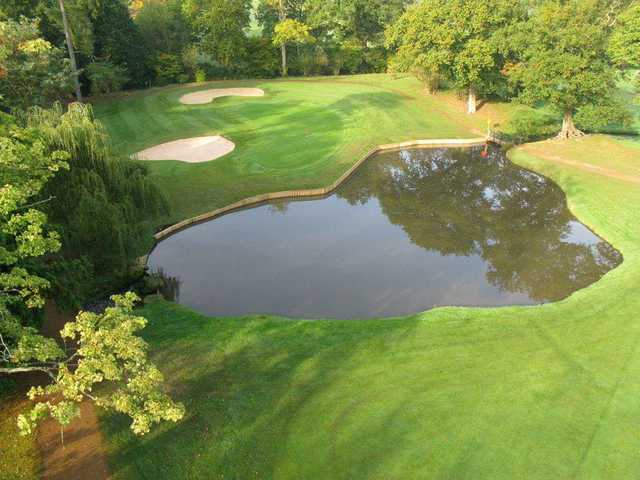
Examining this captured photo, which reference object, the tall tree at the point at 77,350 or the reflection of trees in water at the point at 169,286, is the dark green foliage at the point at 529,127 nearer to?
the reflection of trees in water at the point at 169,286

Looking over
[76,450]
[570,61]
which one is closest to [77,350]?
[76,450]

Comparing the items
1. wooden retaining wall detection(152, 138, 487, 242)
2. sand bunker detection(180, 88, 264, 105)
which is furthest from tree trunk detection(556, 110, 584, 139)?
sand bunker detection(180, 88, 264, 105)

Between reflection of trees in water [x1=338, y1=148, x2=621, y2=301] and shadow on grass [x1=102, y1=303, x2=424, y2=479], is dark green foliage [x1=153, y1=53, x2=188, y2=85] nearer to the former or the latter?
reflection of trees in water [x1=338, y1=148, x2=621, y2=301]

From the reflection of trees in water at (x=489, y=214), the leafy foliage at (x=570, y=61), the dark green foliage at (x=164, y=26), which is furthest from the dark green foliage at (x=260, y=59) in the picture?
the leafy foliage at (x=570, y=61)


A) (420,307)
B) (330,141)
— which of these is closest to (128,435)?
(420,307)

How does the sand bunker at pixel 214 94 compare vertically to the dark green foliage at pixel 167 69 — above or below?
below

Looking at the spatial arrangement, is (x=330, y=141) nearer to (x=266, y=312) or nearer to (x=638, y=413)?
(x=266, y=312)

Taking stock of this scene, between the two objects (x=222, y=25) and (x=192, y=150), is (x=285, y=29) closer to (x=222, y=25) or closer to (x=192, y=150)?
(x=222, y=25)
